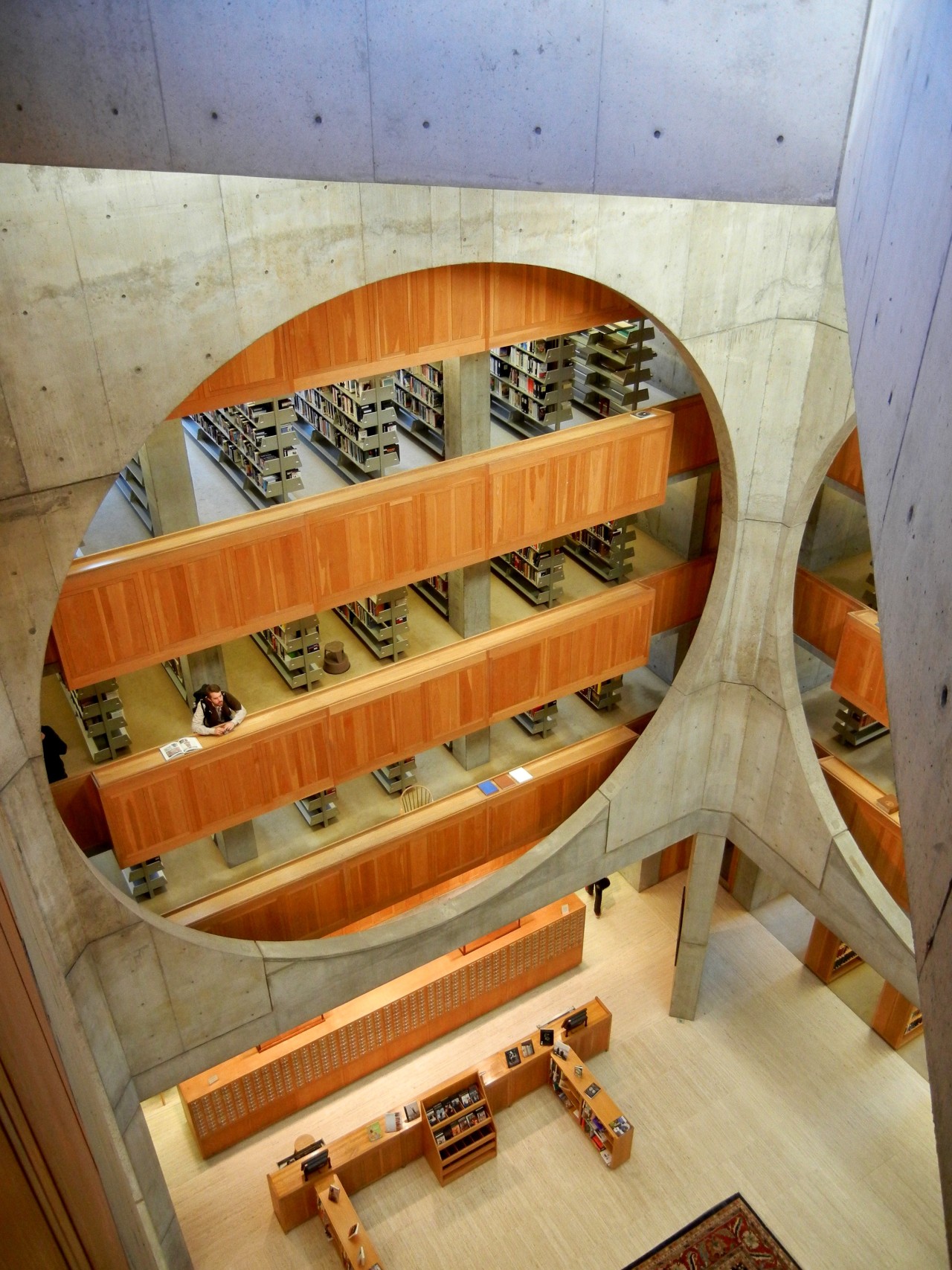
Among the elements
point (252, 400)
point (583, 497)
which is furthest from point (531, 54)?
point (583, 497)

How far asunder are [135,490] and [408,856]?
320cm

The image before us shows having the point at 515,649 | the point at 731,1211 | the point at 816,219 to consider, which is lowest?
the point at 731,1211

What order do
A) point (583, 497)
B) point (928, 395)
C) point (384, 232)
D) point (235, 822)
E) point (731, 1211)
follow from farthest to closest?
point (731, 1211) < point (583, 497) < point (235, 822) < point (384, 232) < point (928, 395)

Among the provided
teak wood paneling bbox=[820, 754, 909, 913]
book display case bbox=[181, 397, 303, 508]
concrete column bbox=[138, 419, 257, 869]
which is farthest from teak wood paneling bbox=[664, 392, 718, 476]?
concrete column bbox=[138, 419, 257, 869]

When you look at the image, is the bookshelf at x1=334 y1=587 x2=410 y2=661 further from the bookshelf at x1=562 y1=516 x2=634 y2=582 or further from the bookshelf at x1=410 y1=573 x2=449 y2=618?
the bookshelf at x1=562 y1=516 x2=634 y2=582

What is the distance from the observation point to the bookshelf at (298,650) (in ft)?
22.4

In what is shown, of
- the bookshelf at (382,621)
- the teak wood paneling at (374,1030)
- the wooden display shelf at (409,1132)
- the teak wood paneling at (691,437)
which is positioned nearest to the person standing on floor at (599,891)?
the teak wood paneling at (374,1030)

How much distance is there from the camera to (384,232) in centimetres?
532

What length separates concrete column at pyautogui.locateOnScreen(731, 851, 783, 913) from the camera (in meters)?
11.1

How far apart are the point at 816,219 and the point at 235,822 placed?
5.13 meters

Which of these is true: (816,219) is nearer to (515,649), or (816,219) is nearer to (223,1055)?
(515,649)

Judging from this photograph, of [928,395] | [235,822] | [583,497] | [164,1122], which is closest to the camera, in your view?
[928,395]

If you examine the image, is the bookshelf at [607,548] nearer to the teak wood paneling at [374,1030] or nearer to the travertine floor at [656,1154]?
the teak wood paneling at [374,1030]

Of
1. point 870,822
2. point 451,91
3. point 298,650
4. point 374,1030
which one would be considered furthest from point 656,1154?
point 451,91
